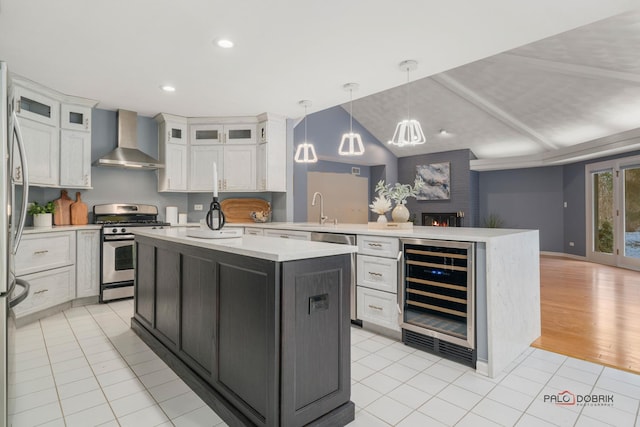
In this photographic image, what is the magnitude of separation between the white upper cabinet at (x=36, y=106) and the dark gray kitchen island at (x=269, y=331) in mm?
2857

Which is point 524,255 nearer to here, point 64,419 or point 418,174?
point 64,419

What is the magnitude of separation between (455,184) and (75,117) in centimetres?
757

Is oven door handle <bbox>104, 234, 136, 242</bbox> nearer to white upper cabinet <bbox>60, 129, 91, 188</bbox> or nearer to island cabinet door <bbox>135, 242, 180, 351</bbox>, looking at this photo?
white upper cabinet <bbox>60, 129, 91, 188</bbox>

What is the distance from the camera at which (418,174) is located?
8.79m

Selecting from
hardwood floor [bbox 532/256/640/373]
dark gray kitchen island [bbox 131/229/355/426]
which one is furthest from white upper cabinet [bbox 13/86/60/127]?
hardwood floor [bbox 532/256/640/373]

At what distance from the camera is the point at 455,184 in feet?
27.4

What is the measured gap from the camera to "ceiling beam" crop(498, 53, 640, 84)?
15.0 ft

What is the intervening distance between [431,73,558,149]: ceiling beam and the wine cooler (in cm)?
448

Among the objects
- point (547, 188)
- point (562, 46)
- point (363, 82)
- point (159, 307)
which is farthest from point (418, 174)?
point (159, 307)

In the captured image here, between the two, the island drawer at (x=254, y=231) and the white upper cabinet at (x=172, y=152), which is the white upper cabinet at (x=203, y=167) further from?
the island drawer at (x=254, y=231)

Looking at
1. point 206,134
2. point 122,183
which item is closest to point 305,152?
point 206,134

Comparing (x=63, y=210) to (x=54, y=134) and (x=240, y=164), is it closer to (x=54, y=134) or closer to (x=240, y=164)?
(x=54, y=134)

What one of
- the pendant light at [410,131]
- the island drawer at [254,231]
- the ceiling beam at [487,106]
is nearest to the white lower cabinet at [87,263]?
the island drawer at [254,231]

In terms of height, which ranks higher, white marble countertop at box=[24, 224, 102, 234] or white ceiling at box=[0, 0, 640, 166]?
white ceiling at box=[0, 0, 640, 166]
